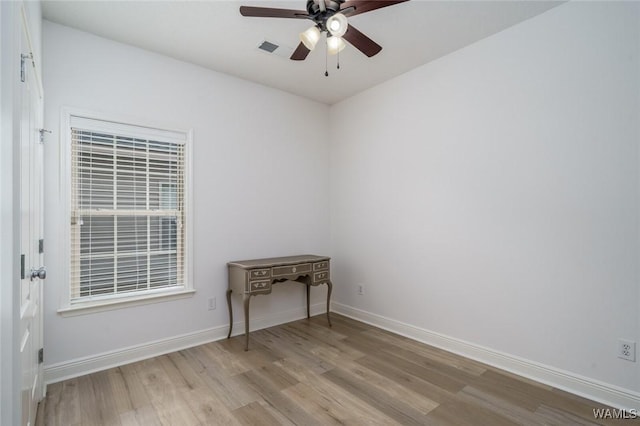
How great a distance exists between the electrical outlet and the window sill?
3.43 metres

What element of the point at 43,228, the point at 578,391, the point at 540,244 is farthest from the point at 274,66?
the point at 578,391

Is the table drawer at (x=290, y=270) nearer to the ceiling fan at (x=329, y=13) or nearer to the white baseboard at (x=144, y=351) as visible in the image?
the white baseboard at (x=144, y=351)

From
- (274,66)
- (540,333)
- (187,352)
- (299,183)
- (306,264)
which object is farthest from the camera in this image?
(299,183)

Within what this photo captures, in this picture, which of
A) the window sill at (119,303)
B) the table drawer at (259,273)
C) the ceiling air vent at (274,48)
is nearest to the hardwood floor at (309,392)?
the window sill at (119,303)

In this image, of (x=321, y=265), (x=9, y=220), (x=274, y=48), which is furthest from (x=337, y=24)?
(x=321, y=265)

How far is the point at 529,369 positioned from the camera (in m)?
2.60

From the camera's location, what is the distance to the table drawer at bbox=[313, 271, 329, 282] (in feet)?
12.0

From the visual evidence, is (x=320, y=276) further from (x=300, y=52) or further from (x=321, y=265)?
(x=300, y=52)

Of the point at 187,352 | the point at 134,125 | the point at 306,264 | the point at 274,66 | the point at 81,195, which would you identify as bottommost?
the point at 187,352

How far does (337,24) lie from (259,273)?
2239 mm

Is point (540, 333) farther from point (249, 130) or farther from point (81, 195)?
point (81, 195)

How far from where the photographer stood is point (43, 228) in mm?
2490

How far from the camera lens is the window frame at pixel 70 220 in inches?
103

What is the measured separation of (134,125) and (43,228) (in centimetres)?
110
